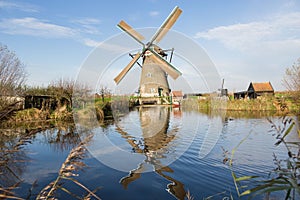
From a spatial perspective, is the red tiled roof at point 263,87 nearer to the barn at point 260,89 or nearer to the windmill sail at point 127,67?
the barn at point 260,89

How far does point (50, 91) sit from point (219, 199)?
20.1m

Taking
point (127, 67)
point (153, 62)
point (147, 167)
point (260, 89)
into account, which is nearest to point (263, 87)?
point (260, 89)

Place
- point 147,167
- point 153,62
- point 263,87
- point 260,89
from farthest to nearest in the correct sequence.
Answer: point 263,87 → point 260,89 → point 153,62 → point 147,167

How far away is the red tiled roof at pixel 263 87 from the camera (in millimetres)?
43469

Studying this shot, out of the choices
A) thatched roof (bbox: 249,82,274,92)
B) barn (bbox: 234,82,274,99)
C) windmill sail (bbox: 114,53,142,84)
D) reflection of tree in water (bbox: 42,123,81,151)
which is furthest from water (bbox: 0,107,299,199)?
thatched roof (bbox: 249,82,274,92)

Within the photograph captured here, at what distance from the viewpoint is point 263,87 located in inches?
1736

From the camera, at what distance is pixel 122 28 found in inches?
942

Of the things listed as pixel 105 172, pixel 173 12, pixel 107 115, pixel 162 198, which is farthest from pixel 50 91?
pixel 162 198

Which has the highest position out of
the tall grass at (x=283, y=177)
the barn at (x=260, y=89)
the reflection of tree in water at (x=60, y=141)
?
the barn at (x=260, y=89)

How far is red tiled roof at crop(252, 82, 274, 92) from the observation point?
4347 centimetres

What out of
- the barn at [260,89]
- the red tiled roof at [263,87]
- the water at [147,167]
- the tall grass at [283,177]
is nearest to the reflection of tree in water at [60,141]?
the water at [147,167]

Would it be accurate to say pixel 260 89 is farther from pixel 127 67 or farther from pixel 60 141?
pixel 60 141

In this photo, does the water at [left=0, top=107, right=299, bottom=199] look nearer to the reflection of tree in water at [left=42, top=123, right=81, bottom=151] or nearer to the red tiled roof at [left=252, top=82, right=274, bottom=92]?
the reflection of tree in water at [left=42, top=123, right=81, bottom=151]

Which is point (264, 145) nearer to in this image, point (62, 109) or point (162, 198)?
point (162, 198)
